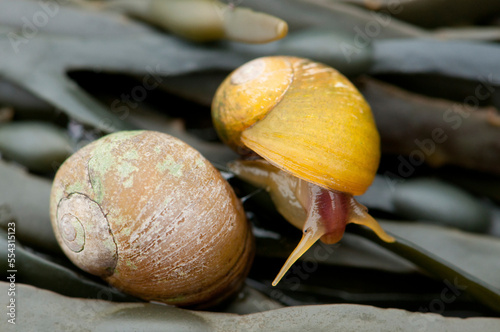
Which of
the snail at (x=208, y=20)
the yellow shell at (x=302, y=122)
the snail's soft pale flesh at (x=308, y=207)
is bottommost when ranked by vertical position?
the snail's soft pale flesh at (x=308, y=207)

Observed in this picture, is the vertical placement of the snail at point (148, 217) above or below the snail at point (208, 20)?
below

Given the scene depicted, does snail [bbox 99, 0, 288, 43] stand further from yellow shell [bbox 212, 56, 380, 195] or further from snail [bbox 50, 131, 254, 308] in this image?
snail [bbox 50, 131, 254, 308]

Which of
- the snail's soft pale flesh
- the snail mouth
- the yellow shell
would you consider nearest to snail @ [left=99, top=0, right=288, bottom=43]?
the yellow shell

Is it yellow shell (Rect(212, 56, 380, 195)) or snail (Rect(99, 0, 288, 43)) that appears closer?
yellow shell (Rect(212, 56, 380, 195))

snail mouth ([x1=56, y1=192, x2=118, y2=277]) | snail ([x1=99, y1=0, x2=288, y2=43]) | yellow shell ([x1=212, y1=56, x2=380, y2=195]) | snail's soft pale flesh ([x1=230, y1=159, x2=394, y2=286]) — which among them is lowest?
snail's soft pale flesh ([x1=230, y1=159, x2=394, y2=286])

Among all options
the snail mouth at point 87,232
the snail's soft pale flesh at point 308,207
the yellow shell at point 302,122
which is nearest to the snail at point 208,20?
the yellow shell at point 302,122

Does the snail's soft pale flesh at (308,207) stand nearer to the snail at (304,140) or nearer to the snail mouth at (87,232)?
the snail at (304,140)

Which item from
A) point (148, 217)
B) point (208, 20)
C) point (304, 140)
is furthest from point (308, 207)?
point (208, 20)

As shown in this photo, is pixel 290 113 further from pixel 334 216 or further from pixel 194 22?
pixel 194 22
